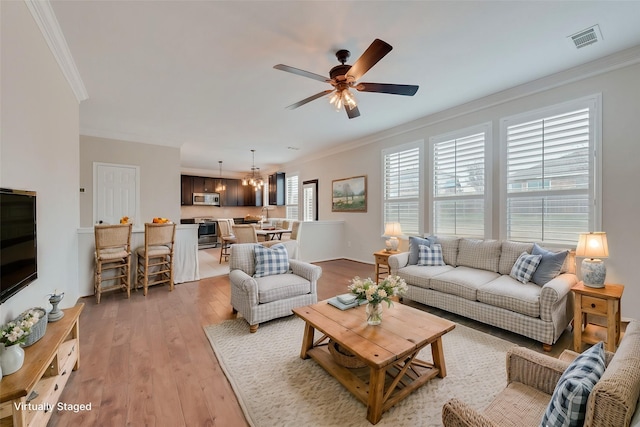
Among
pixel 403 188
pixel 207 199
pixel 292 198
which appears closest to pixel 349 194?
pixel 403 188

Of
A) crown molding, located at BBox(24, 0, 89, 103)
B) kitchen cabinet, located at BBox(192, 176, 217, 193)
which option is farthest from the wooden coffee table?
kitchen cabinet, located at BBox(192, 176, 217, 193)

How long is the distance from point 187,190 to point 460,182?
28.1 feet

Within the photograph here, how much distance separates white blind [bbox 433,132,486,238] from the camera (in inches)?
157

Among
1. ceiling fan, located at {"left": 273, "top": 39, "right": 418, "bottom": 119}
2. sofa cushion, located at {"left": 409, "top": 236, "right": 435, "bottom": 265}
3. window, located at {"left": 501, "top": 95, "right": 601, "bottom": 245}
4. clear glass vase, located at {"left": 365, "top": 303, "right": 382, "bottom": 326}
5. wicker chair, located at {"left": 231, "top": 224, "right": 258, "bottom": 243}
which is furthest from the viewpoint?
wicker chair, located at {"left": 231, "top": 224, "right": 258, "bottom": 243}

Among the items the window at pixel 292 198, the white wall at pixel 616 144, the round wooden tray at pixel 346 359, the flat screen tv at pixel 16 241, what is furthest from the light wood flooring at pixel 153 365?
the window at pixel 292 198

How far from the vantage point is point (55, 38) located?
92.9 inches

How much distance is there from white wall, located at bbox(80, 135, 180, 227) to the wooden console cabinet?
13.2 ft

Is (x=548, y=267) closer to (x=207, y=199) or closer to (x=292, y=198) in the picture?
(x=292, y=198)

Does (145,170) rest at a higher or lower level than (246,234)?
higher

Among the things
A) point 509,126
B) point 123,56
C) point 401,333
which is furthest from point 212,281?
point 509,126

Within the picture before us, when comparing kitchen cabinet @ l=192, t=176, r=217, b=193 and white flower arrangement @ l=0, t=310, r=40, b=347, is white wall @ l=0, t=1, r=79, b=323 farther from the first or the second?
kitchen cabinet @ l=192, t=176, r=217, b=193

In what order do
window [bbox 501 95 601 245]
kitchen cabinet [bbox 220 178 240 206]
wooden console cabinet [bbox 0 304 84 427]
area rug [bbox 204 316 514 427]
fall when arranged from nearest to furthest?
wooden console cabinet [bbox 0 304 84 427] < area rug [bbox 204 316 514 427] < window [bbox 501 95 601 245] < kitchen cabinet [bbox 220 178 240 206]

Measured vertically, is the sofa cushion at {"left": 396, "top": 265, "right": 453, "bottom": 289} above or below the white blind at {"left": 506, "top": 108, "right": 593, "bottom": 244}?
below

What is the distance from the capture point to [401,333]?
1.84 meters
